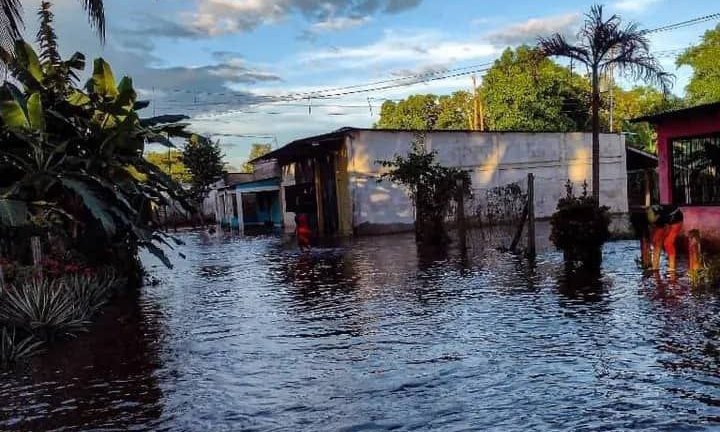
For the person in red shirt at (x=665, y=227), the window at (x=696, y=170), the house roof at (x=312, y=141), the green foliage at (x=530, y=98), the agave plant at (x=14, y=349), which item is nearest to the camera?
the agave plant at (x=14, y=349)

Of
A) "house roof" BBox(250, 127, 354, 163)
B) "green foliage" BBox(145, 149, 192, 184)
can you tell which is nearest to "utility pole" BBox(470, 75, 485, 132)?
"house roof" BBox(250, 127, 354, 163)

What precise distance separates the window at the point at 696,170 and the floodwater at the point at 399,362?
14.6ft

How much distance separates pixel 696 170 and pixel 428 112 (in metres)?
49.0

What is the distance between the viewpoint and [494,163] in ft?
119

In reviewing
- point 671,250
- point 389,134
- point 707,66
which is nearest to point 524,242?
point 671,250

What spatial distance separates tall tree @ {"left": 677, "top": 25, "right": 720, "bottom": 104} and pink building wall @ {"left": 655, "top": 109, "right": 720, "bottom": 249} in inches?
1147

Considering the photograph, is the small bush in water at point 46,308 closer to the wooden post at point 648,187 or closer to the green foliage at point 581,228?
the green foliage at point 581,228

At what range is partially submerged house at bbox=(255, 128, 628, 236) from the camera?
33438mm

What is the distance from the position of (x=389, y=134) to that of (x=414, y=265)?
660 inches

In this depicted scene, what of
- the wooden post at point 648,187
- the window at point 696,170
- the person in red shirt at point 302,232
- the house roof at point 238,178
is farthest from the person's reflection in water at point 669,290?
the house roof at point 238,178

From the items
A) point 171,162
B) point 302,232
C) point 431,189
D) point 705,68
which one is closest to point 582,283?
point 431,189

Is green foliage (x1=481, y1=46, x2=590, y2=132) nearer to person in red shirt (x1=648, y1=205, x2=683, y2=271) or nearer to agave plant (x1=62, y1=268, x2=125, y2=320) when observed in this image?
person in red shirt (x1=648, y1=205, x2=683, y2=271)

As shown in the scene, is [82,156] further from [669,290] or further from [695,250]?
[695,250]

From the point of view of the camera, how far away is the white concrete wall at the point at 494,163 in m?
33.5
